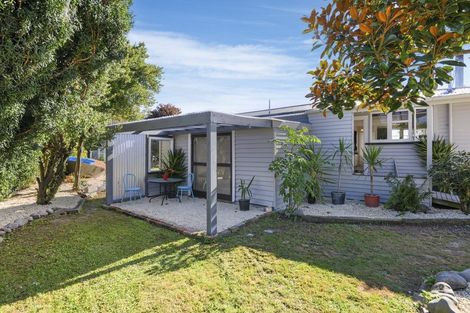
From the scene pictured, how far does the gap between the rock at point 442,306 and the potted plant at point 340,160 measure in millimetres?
5155

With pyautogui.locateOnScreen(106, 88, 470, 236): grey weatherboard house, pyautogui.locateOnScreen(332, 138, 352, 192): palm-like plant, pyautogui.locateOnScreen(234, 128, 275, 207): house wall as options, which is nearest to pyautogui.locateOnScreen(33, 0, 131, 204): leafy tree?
pyautogui.locateOnScreen(106, 88, 470, 236): grey weatherboard house

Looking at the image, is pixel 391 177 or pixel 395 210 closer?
pixel 395 210

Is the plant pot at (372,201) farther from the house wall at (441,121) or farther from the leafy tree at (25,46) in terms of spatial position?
the leafy tree at (25,46)

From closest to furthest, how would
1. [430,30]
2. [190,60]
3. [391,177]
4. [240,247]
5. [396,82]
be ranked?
[430,30], [396,82], [240,247], [391,177], [190,60]

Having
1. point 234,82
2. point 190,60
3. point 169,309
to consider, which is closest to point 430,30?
point 169,309

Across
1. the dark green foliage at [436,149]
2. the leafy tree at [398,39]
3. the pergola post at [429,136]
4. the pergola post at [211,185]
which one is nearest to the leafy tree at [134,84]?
the pergola post at [211,185]

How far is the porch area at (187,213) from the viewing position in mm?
6001

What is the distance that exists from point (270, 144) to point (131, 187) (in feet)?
16.2

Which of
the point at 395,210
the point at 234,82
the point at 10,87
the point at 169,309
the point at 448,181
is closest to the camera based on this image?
the point at 169,309

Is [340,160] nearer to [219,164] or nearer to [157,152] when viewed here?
[219,164]

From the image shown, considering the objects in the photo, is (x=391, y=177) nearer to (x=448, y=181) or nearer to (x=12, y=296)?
(x=448, y=181)

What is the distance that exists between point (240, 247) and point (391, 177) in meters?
5.23

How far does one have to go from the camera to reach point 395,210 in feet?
23.0

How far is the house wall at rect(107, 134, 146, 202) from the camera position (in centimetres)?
841
